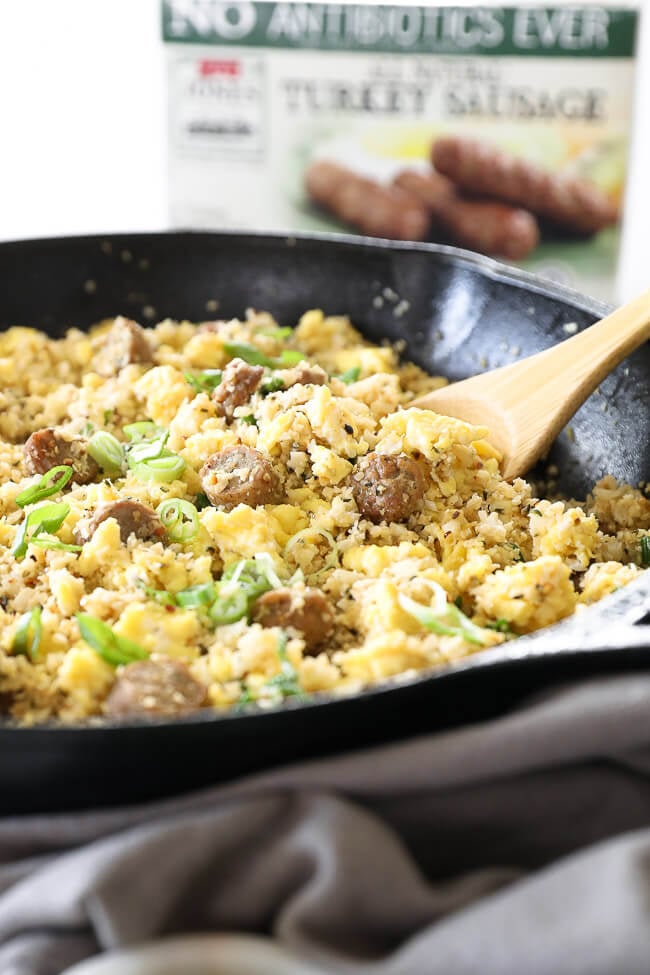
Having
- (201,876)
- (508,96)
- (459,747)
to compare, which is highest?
(508,96)

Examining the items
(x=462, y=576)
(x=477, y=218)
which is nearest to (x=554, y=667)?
(x=462, y=576)

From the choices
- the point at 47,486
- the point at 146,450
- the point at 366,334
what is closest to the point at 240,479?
the point at 146,450

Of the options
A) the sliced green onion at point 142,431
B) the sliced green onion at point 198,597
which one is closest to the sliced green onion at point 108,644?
the sliced green onion at point 198,597

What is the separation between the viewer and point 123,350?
2.14m

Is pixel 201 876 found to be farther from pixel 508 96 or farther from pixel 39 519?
pixel 508 96

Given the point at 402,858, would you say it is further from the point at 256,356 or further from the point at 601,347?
the point at 256,356

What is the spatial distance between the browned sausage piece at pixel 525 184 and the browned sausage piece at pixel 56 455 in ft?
8.69

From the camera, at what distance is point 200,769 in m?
1.07

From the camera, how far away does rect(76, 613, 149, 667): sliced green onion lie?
51.6 inches

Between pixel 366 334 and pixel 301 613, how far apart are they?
110 centimetres

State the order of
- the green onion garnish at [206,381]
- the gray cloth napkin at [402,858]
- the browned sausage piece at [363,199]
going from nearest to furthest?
the gray cloth napkin at [402,858] → the green onion garnish at [206,381] → the browned sausage piece at [363,199]

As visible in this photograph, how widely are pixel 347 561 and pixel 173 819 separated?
0.59 meters

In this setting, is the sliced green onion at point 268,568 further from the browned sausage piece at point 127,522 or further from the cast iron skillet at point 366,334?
the cast iron skillet at point 366,334

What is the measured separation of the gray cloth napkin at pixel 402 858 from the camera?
3.20 feet
